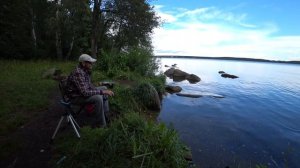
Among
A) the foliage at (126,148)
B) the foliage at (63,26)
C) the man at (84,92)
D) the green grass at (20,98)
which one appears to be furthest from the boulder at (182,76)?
the foliage at (126,148)

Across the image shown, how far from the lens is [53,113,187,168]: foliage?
4.28 meters

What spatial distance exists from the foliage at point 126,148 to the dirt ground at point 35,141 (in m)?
0.37

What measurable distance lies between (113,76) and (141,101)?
4157mm

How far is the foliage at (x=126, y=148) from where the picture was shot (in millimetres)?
4277

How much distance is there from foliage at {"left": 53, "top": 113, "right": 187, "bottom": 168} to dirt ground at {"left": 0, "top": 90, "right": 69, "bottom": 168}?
37 centimetres

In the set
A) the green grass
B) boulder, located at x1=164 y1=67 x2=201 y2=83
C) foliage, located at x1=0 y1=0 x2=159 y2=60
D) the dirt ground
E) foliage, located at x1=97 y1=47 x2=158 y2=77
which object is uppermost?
foliage, located at x1=0 y1=0 x2=159 y2=60

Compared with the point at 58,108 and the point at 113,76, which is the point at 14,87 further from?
the point at 113,76

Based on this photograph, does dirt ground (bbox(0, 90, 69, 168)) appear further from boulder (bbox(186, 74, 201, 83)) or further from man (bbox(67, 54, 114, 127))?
boulder (bbox(186, 74, 201, 83))

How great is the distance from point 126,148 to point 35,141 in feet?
8.32

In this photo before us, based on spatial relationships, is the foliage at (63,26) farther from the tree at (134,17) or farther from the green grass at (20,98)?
the green grass at (20,98)

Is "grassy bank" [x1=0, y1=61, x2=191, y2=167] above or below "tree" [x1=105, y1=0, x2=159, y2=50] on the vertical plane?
below

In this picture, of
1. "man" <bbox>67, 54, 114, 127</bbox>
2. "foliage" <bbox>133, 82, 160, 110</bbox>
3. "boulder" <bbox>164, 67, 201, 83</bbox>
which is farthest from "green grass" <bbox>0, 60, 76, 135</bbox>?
"boulder" <bbox>164, 67, 201, 83</bbox>

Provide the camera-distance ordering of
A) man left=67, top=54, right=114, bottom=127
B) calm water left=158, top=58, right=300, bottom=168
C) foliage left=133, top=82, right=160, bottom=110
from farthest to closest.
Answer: foliage left=133, top=82, right=160, bottom=110 < calm water left=158, top=58, right=300, bottom=168 < man left=67, top=54, right=114, bottom=127

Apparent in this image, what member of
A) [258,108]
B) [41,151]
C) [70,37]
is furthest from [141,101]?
[70,37]
